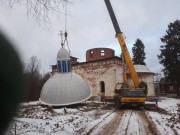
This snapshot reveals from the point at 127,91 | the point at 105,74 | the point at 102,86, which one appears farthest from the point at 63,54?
the point at 102,86

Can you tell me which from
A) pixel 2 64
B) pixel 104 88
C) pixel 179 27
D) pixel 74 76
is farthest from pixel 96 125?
pixel 179 27

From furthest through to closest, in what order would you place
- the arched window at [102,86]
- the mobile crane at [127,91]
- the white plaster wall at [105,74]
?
the arched window at [102,86] → the white plaster wall at [105,74] → the mobile crane at [127,91]

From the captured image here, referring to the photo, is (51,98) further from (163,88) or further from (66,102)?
(163,88)

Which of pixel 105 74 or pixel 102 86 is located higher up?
pixel 105 74

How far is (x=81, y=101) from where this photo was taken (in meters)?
29.2

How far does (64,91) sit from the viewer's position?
96.0 ft

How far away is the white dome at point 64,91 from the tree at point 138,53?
3331 cm

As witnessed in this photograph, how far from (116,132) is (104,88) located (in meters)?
27.6

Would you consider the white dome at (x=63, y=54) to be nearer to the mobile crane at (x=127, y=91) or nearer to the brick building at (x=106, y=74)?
the mobile crane at (x=127, y=91)

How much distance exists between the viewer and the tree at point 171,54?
46.3m

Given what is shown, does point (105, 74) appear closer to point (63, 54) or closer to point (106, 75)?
point (106, 75)

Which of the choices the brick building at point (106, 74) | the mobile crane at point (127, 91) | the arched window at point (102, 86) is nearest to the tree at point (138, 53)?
the brick building at point (106, 74)

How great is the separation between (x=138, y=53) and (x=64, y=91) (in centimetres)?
3643

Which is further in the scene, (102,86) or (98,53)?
(98,53)
